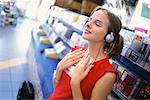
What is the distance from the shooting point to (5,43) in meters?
7.12

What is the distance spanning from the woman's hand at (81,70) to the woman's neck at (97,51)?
0.14 feet

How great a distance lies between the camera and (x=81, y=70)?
A: 1545 millimetres

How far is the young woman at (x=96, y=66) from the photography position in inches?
57.8

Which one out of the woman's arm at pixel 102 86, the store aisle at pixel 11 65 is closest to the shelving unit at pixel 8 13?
the store aisle at pixel 11 65

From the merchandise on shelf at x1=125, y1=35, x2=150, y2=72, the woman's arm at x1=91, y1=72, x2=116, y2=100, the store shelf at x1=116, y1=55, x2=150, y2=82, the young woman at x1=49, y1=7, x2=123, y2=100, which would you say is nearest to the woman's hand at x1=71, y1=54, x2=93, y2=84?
the young woman at x1=49, y1=7, x2=123, y2=100

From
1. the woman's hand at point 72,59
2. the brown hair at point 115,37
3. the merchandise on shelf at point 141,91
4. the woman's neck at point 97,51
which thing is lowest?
the merchandise on shelf at point 141,91

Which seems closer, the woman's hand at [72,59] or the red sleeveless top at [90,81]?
the red sleeveless top at [90,81]

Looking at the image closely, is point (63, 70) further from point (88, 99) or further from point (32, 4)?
point (32, 4)

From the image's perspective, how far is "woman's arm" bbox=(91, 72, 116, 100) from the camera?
56.9 inches

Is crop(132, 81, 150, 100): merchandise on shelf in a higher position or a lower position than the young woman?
lower

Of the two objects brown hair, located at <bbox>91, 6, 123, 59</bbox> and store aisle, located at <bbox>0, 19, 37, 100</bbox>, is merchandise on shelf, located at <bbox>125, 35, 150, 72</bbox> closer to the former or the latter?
brown hair, located at <bbox>91, 6, 123, 59</bbox>

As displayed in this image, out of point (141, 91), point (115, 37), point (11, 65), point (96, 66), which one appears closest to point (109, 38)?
point (115, 37)

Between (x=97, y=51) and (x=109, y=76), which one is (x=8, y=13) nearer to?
(x=97, y=51)

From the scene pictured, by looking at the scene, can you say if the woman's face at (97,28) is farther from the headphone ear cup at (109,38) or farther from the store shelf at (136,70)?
the store shelf at (136,70)
